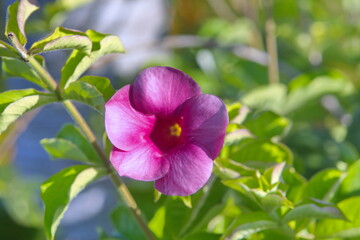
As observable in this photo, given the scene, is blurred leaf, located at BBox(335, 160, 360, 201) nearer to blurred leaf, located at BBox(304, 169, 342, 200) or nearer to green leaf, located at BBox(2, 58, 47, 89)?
blurred leaf, located at BBox(304, 169, 342, 200)

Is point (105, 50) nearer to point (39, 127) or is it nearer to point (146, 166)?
point (146, 166)

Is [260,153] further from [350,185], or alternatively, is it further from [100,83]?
[100,83]

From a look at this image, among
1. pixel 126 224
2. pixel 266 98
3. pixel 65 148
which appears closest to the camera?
pixel 65 148

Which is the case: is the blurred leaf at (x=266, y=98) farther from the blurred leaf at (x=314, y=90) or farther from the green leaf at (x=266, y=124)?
the green leaf at (x=266, y=124)

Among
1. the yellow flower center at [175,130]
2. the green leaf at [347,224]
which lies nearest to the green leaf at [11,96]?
the yellow flower center at [175,130]

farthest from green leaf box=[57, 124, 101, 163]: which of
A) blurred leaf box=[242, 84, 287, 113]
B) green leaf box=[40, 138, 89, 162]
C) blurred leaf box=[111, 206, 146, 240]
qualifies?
blurred leaf box=[242, 84, 287, 113]

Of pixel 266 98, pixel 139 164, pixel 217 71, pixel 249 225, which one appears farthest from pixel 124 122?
pixel 217 71
